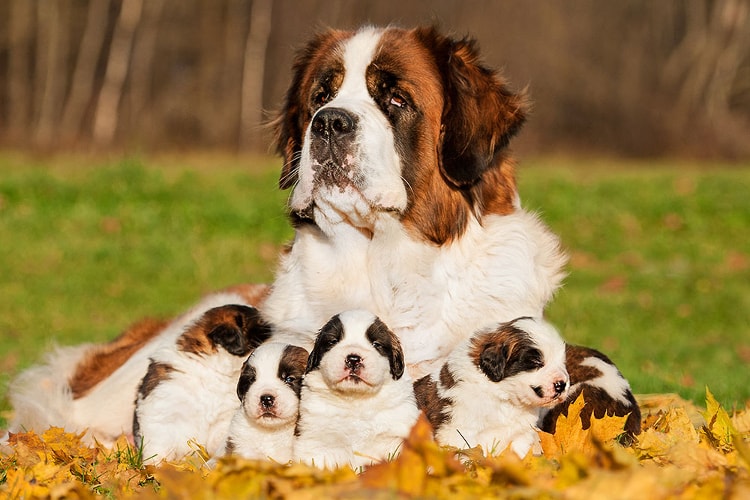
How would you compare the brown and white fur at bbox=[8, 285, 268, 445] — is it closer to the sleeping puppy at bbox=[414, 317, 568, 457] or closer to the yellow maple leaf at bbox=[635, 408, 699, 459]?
the sleeping puppy at bbox=[414, 317, 568, 457]

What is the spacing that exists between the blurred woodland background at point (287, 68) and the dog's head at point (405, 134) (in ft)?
57.9

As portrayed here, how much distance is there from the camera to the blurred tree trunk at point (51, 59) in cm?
2348

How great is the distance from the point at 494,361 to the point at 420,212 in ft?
3.10

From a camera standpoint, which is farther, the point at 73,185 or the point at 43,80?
the point at 43,80

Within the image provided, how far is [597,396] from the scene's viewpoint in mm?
4699

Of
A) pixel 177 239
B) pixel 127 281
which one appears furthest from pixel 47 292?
pixel 177 239

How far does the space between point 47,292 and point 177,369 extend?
890 centimetres

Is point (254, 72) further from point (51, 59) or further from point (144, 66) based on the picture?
point (51, 59)

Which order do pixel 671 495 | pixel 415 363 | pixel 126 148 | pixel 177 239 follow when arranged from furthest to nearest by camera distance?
pixel 126 148
pixel 177 239
pixel 415 363
pixel 671 495

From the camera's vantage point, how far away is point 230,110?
82.8 feet

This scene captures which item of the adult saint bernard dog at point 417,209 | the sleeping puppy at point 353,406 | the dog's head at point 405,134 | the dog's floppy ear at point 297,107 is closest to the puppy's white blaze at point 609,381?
the adult saint bernard dog at point 417,209

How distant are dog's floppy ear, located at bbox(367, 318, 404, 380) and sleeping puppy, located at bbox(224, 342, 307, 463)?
411mm

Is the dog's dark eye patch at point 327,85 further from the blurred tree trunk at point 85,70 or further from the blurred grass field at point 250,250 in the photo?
the blurred tree trunk at point 85,70

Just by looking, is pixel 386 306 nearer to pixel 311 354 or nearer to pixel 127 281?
pixel 311 354
